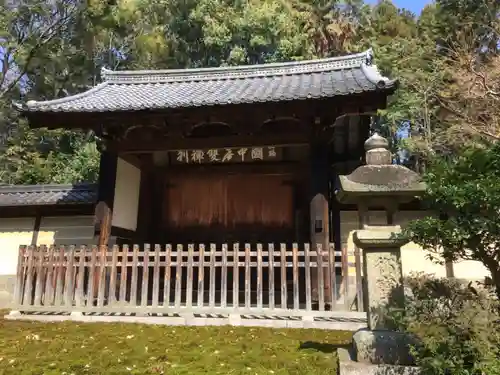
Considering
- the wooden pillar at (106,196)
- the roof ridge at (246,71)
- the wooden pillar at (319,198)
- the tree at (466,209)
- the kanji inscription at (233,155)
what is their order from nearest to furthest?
the tree at (466,209)
the wooden pillar at (319,198)
the wooden pillar at (106,196)
the kanji inscription at (233,155)
the roof ridge at (246,71)

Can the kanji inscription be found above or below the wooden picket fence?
above

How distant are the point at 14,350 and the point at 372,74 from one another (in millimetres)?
7835

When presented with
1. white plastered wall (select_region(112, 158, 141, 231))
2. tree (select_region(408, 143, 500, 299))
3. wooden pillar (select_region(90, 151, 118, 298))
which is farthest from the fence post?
tree (select_region(408, 143, 500, 299))

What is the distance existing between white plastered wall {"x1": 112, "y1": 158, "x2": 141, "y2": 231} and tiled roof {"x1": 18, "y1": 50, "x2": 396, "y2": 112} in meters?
1.56

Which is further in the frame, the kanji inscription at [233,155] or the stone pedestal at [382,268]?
the kanji inscription at [233,155]

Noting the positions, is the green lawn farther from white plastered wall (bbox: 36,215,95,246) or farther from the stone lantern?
white plastered wall (bbox: 36,215,95,246)

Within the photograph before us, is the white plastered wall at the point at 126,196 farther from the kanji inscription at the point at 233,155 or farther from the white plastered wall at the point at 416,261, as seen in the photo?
the white plastered wall at the point at 416,261

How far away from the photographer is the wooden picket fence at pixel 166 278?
22.0 ft

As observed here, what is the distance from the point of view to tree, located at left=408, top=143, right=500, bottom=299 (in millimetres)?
3430

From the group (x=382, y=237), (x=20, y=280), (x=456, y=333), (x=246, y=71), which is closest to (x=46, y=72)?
(x=246, y=71)

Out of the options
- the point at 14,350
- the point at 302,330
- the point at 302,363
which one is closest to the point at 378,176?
the point at 302,363

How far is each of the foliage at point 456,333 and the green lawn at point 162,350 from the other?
989mm

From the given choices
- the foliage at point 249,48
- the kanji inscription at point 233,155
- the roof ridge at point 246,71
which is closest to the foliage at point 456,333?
the kanji inscription at point 233,155

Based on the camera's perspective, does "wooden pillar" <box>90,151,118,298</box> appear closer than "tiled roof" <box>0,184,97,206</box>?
Yes
